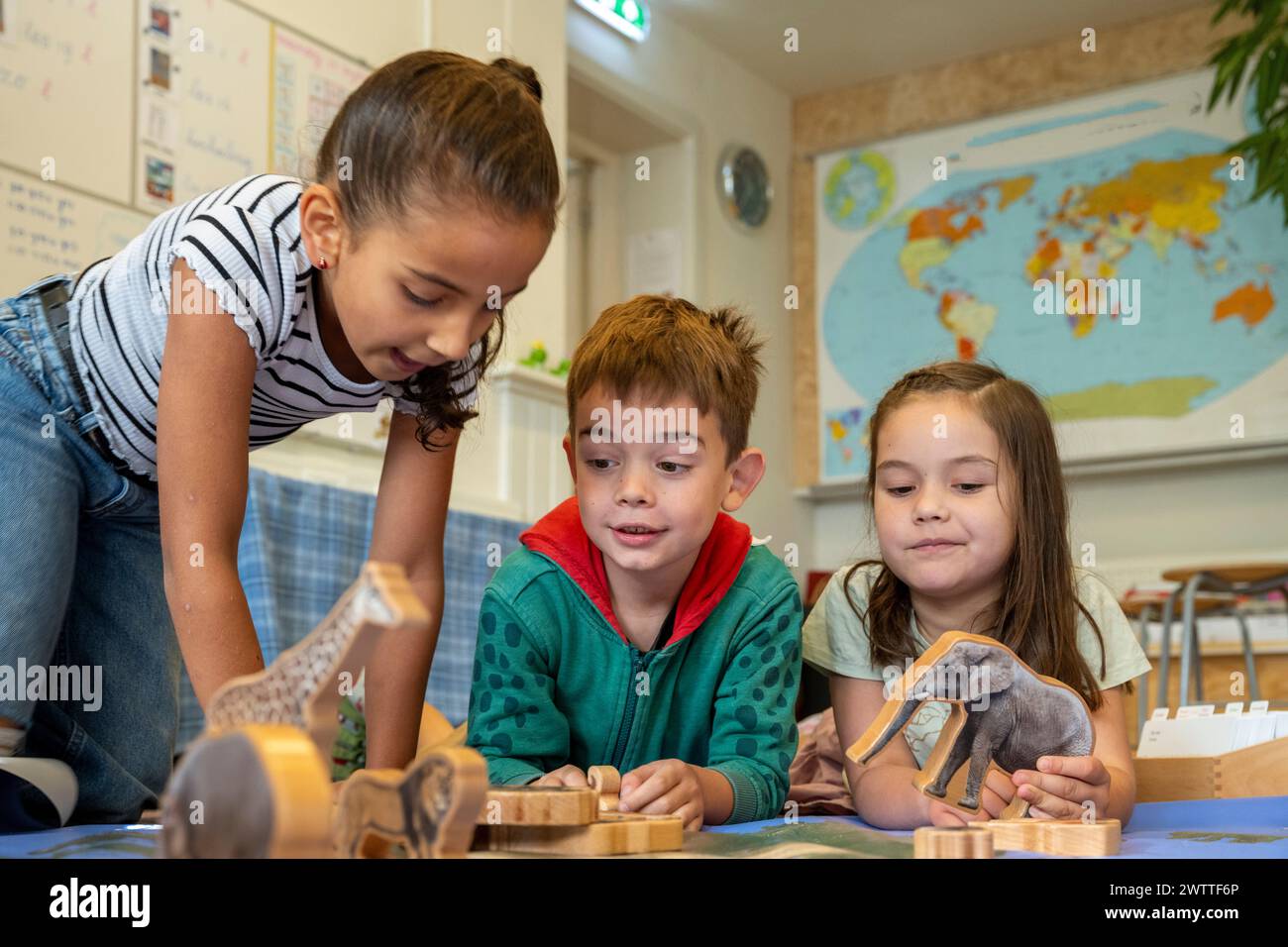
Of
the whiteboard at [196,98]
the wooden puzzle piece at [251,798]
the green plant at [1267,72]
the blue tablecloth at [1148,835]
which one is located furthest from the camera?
the green plant at [1267,72]

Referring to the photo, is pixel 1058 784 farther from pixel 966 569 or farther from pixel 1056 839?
pixel 966 569

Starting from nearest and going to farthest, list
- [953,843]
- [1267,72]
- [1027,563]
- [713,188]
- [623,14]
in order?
[953,843], [1027,563], [1267,72], [623,14], [713,188]

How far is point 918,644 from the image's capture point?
126cm

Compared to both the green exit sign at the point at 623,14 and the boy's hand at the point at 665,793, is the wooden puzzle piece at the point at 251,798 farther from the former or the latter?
the green exit sign at the point at 623,14

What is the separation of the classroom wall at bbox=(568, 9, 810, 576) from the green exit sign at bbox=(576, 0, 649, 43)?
39mm

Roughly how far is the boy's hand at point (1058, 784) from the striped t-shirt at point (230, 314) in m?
0.57

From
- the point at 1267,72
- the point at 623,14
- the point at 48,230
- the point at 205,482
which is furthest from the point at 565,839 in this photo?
the point at 623,14

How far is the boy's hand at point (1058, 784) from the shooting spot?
901 millimetres

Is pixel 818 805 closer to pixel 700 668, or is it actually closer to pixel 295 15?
pixel 700 668

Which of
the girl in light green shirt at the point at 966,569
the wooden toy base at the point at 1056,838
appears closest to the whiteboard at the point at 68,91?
the girl in light green shirt at the point at 966,569

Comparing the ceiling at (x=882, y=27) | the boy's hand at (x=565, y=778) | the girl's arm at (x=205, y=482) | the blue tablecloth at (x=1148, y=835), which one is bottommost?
the blue tablecloth at (x=1148, y=835)

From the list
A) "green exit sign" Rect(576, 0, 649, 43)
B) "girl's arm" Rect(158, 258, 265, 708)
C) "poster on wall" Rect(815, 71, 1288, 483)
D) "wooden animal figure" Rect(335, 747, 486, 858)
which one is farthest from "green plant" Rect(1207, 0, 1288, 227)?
"wooden animal figure" Rect(335, 747, 486, 858)

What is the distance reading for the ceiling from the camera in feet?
14.8

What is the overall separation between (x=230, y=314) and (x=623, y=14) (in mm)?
3700
